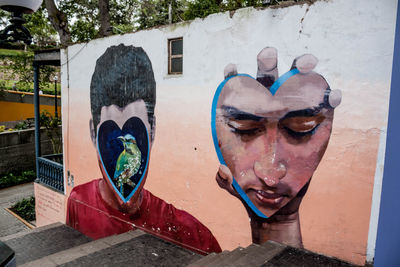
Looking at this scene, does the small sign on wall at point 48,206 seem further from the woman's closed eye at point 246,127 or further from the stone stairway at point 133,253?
the woman's closed eye at point 246,127

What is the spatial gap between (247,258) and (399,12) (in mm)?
2847

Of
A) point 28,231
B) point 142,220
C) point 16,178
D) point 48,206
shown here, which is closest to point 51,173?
point 48,206

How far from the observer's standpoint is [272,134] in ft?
12.2

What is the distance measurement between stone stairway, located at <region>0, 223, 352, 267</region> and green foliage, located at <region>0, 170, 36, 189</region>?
668 centimetres

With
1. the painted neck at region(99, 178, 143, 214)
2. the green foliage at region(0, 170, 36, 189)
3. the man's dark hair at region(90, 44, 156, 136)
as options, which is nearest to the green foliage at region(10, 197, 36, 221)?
the green foliage at region(0, 170, 36, 189)

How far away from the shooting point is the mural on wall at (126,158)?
198 inches

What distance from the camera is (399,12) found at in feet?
4.14

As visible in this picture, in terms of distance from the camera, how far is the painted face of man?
3.41m

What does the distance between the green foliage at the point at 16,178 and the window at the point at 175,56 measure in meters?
11.1

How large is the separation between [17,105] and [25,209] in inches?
464

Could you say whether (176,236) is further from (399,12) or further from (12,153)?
(12,153)

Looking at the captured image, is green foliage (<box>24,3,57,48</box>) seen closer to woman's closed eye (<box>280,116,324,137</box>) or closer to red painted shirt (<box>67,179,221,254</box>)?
red painted shirt (<box>67,179,221,254</box>)

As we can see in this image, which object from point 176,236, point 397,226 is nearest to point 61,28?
point 176,236

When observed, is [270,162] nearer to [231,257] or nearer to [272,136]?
[272,136]
